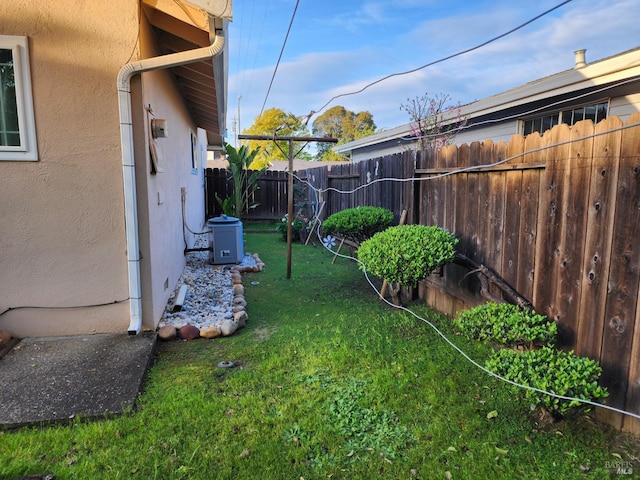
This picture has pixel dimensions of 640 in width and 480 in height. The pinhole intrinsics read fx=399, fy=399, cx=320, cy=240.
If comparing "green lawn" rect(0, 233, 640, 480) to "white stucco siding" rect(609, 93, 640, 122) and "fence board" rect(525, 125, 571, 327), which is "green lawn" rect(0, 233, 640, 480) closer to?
"fence board" rect(525, 125, 571, 327)

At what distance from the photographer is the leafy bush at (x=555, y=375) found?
88.8 inches

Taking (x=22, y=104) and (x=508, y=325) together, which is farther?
(x=22, y=104)

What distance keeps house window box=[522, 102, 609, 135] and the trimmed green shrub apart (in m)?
3.83

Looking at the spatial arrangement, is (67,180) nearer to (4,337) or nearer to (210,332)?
(4,337)

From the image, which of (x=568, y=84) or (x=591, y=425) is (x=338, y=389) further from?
(x=568, y=84)

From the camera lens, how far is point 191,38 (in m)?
4.20

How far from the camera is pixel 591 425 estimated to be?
246 centimetres

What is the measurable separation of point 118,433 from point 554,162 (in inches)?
134

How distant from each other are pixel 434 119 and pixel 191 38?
258 inches

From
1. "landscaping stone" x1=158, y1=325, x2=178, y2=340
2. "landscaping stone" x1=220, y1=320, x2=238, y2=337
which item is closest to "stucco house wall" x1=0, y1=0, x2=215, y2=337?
"landscaping stone" x1=158, y1=325, x2=178, y2=340

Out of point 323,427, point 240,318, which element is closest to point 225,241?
point 240,318

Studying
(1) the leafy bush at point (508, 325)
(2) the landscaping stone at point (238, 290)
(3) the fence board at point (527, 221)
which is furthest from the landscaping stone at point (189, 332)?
(3) the fence board at point (527, 221)

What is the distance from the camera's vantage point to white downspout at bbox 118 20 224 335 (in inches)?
137

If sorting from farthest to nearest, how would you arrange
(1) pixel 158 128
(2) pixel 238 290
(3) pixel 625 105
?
(3) pixel 625 105 < (2) pixel 238 290 < (1) pixel 158 128
